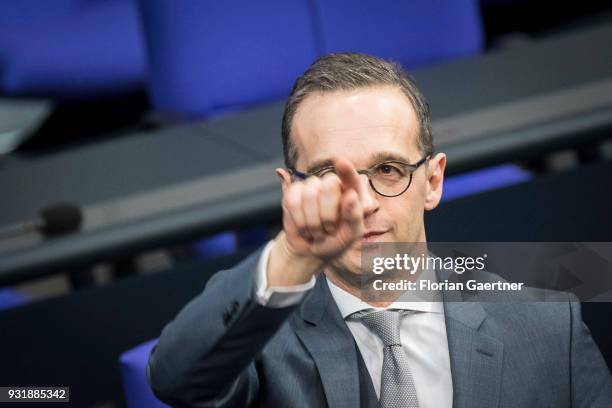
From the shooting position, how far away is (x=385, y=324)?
3.84ft

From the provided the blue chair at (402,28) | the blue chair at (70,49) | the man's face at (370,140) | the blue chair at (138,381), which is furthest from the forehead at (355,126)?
the blue chair at (70,49)

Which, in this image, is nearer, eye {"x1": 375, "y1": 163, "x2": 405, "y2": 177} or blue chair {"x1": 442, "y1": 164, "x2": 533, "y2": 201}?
eye {"x1": 375, "y1": 163, "x2": 405, "y2": 177}

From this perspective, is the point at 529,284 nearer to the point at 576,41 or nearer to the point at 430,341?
the point at 430,341

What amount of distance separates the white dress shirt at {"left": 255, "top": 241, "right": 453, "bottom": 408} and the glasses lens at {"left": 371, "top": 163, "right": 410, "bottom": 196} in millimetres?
132

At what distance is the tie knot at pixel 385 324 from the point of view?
1163 millimetres

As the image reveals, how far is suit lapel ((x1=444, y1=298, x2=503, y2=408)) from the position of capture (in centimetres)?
115

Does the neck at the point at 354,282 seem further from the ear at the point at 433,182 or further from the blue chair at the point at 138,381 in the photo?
the blue chair at the point at 138,381

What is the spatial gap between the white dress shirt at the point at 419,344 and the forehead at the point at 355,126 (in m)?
0.17

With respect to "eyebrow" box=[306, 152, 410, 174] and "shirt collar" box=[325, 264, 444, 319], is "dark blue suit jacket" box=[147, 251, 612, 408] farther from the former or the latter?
"eyebrow" box=[306, 152, 410, 174]

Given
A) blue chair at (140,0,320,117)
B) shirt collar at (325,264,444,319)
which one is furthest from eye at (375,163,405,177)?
blue chair at (140,0,320,117)

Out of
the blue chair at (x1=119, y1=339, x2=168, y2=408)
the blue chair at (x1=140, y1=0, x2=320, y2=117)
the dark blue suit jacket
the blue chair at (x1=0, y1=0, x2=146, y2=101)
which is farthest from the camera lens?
the blue chair at (x1=0, y1=0, x2=146, y2=101)

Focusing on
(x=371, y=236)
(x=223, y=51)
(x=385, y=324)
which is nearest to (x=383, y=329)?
(x=385, y=324)

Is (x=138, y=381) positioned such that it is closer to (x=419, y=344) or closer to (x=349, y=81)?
(x=419, y=344)

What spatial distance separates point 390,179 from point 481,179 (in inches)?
35.3
